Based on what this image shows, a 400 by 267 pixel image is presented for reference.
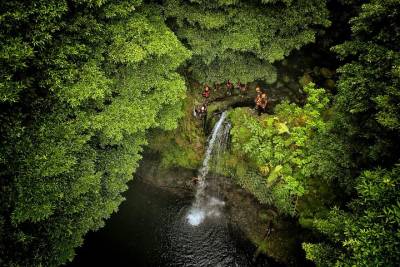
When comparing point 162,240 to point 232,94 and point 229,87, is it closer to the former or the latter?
point 232,94

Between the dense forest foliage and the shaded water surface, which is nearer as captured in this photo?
the dense forest foliage

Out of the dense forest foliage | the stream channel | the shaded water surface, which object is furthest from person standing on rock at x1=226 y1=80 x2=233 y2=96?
the shaded water surface

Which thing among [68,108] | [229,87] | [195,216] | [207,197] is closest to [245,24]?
[229,87]

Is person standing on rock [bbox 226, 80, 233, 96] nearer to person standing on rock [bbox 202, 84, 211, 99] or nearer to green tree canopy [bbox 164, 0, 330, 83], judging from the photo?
person standing on rock [bbox 202, 84, 211, 99]

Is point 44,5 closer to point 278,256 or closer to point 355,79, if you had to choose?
point 355,79

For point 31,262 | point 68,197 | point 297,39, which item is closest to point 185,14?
point 297,39

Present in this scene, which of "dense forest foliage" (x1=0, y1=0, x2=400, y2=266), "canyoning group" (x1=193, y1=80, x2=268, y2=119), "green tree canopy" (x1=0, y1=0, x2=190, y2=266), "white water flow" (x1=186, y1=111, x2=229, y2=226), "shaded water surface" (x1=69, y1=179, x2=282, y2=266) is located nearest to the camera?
"dense forest foliage" (x1=0, y1=0, x2=400, y2=266)
